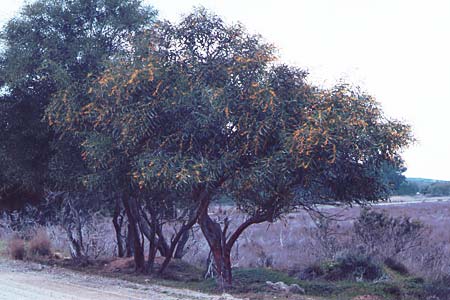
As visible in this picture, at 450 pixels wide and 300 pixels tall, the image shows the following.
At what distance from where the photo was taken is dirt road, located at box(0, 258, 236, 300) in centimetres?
1358

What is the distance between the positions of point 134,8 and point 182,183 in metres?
6.45

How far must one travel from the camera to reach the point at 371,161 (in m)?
14.2

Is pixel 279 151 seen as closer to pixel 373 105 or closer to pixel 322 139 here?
pixel 322 139

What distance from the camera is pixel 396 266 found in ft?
69.7

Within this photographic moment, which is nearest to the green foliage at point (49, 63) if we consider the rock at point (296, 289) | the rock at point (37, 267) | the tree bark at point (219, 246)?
the rock at point (37, 267)

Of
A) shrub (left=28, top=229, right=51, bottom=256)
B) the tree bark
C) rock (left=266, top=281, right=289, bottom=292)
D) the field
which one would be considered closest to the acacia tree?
the tree bark

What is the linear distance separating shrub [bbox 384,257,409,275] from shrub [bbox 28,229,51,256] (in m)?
11.9

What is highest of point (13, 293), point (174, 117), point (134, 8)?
point (134, 8)

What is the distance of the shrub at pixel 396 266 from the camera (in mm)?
20886

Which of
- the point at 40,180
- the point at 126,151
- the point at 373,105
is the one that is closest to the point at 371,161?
the point at 373,105

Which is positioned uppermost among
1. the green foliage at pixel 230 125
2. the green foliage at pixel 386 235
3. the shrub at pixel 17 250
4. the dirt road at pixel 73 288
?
the green foliage at pixel 230 125

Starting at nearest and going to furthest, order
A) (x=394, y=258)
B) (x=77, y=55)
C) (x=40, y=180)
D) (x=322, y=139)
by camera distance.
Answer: (x=322, y=139)
(x=77, y=55)
(x=40, y=180)
(x=394, y=258)

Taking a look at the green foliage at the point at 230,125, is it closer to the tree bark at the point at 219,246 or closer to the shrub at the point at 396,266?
the tree bark at the point at 219,246

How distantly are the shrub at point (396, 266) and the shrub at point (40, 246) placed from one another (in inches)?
468
